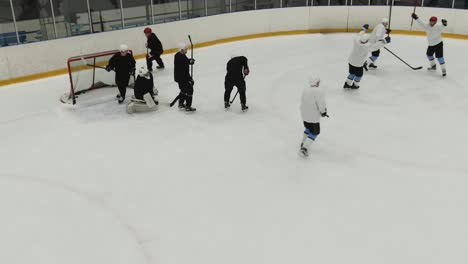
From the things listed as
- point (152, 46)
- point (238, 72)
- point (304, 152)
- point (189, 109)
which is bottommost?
point (304, 152)

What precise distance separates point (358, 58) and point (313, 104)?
282cm

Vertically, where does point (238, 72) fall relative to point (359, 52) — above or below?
below

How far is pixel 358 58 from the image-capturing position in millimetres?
8195

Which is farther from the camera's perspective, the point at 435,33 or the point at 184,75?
the point at 435,33

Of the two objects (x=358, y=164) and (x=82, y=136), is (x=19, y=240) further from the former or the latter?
(x=358, y=164)

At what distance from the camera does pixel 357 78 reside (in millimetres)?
8414

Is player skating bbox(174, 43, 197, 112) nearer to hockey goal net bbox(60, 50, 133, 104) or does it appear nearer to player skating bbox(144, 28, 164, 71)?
hockey goal net bbox(60, 50, 133, 104)

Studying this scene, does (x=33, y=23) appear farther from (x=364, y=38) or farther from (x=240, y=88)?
(x=364, y=38)

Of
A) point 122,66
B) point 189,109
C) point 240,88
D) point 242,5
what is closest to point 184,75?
point 189,109

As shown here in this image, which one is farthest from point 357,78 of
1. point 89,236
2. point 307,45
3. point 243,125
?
point 89,236

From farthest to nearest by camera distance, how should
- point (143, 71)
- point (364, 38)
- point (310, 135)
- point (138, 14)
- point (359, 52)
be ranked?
1. point (138, 14)
2. point (359, 52)
3. point (364, 38)
4. point (143, 71)
5. point (310, 135)

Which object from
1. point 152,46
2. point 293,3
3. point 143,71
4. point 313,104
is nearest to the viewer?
point 313,104

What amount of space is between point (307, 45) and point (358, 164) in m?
6.18

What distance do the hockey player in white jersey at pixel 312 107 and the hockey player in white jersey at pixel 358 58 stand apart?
104 inches
